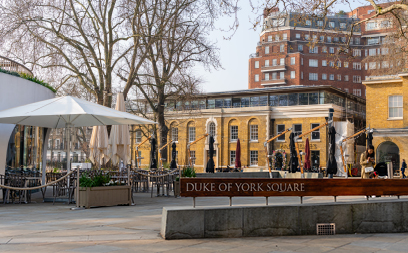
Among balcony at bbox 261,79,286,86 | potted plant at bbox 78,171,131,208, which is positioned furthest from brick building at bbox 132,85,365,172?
potted plant at bbox 78,171,131,208

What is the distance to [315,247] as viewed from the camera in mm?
6492

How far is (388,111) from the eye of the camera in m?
37.0

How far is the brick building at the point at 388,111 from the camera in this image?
117 ft

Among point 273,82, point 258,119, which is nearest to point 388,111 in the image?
point 258,119

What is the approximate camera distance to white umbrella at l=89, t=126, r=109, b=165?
16.3 metres

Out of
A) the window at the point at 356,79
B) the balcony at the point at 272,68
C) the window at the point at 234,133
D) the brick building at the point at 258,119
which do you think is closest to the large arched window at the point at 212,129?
the brick building at the point at 258,119

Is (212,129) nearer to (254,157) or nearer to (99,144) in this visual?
(254,157)

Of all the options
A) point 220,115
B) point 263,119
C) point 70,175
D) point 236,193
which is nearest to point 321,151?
point 263,119

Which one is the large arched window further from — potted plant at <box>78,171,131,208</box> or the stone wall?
the stone wall

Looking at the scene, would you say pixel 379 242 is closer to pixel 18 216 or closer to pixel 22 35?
pixel 18 216

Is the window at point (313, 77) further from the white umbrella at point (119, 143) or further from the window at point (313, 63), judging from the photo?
the white umbrella at point (119, 143)

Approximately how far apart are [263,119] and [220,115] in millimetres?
5702

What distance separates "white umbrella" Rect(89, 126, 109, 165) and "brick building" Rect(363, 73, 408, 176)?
27412mm

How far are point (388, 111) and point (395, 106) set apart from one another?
27.3 inches
